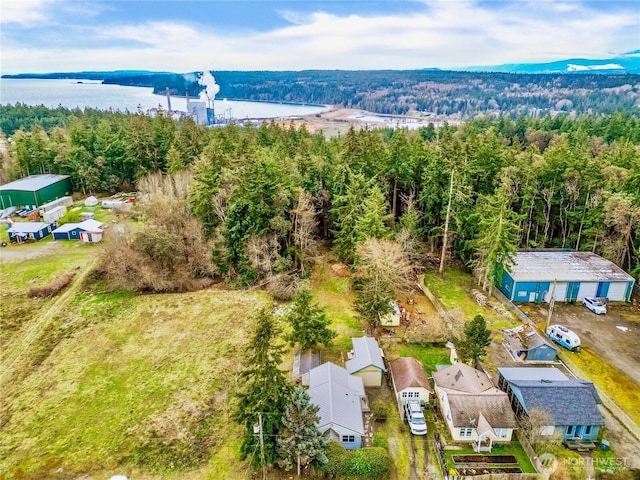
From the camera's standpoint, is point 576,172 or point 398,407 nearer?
point 398,407

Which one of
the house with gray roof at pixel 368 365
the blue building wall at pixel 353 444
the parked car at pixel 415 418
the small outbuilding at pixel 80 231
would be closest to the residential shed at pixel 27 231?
A: the small outbuilding at pixel 80 231

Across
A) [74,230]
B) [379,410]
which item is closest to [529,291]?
[379,410]

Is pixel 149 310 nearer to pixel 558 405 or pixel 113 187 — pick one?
pixel 558 405

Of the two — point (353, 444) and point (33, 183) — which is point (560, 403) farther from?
point (33, 183)

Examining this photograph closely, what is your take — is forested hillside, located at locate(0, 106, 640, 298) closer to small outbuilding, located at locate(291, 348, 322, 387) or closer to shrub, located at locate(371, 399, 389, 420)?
small outbuilding, located at locate(291, 348, 322, 387)

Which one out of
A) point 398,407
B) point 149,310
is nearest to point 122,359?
point 149,310

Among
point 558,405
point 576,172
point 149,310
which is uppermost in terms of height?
point 576,172

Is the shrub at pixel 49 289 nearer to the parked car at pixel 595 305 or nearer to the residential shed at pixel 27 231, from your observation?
the residential shed at pixel 27 231

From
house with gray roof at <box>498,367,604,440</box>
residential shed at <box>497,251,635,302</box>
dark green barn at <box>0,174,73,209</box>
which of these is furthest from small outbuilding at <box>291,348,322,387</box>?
dark green barn at <box>0,174,73,209</box>
